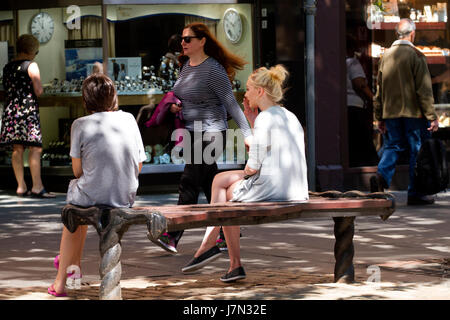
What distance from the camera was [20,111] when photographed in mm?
12617

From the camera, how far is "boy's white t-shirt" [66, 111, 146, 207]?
646 centimetres

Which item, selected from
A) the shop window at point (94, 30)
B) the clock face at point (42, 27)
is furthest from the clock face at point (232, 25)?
the clock face at point (42, 27)

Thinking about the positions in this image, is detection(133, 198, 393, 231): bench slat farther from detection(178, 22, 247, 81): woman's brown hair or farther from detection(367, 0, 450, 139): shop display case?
detection(367, 0, 450, 139): shop display case

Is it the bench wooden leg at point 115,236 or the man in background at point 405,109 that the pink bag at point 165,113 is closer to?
the bench wooden leg at point 115,236

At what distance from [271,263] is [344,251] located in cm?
96

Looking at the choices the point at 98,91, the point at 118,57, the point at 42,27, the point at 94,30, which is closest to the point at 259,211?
the point at 98,91

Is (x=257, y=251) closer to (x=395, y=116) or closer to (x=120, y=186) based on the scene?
(x=120, y=186)

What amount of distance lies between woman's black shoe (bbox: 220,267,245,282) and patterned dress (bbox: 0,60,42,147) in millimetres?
5985

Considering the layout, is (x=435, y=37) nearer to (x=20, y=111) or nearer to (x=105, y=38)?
(x=105, y=38)

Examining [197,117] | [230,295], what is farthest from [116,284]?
[197,117]

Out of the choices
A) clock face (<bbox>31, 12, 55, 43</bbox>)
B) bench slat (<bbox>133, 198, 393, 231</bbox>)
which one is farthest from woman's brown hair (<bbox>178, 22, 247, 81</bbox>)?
clock face (<bbox>31, 12, 55, 43</bbox>)

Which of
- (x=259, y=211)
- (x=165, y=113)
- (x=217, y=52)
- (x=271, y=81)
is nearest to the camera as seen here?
(x=259, y=211)

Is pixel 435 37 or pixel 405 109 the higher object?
pixel 435 37

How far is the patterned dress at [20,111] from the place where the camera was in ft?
41.2
